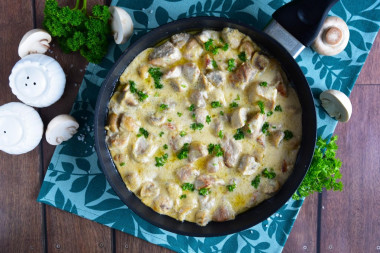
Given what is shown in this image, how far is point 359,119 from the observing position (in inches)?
154

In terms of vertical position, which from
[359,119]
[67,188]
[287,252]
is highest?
[359,119]

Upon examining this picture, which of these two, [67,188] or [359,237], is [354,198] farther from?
[67,188]

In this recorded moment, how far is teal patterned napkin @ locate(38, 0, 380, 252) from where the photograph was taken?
3.64m

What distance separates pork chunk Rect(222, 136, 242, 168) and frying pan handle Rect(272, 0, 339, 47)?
3.22ft

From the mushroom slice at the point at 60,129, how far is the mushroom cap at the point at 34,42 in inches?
26.3

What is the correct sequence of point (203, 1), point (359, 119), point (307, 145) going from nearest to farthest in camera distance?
point (307, 145) → point (203, 1) → point (359, 119)

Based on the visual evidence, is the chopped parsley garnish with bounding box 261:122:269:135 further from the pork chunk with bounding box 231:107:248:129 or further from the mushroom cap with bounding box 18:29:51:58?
the mushroom cap with bounding box 18:29:51:58

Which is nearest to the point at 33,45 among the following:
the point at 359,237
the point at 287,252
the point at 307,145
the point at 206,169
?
the point at 206,169

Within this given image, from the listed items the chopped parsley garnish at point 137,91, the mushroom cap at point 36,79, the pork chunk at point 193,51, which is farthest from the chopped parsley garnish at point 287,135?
the mushroom cap at point 36,79

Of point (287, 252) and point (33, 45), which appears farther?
point (287, 252)

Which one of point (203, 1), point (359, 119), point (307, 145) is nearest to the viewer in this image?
point (307, 145)

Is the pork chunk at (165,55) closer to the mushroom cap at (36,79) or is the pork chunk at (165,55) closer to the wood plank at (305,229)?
the mushroom cap at (36,79)

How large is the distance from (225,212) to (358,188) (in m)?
1.48

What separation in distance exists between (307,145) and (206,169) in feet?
2.87
